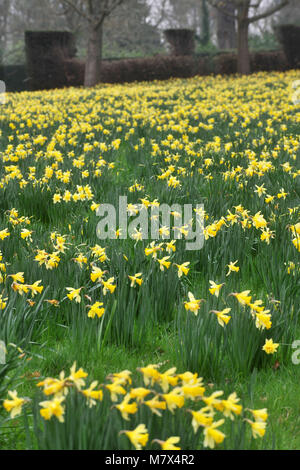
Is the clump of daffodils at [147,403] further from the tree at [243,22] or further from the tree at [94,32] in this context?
the tree at [243,22]

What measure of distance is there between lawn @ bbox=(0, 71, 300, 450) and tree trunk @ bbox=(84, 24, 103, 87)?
1592cm

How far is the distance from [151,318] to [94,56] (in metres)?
18.6

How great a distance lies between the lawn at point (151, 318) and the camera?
4.83ft

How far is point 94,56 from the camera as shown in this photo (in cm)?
1955

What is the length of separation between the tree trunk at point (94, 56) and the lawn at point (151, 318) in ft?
52.2

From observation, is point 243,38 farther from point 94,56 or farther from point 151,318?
point 151,318

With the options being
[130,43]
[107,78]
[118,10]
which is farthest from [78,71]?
[130,43]

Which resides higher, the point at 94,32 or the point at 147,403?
the point at 94,32

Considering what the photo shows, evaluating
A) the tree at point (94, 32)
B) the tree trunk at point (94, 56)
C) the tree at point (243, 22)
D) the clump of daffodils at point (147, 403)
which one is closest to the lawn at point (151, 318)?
the clump of daffodils at point (147, 403)

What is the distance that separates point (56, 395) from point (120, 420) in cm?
19

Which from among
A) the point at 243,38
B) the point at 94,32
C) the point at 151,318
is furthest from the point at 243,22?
the point at 151,318

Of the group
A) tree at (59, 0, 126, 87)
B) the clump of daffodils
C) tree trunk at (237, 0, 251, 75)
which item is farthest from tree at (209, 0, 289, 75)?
the clump of daffodils

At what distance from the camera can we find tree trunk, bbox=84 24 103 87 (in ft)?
63.0
